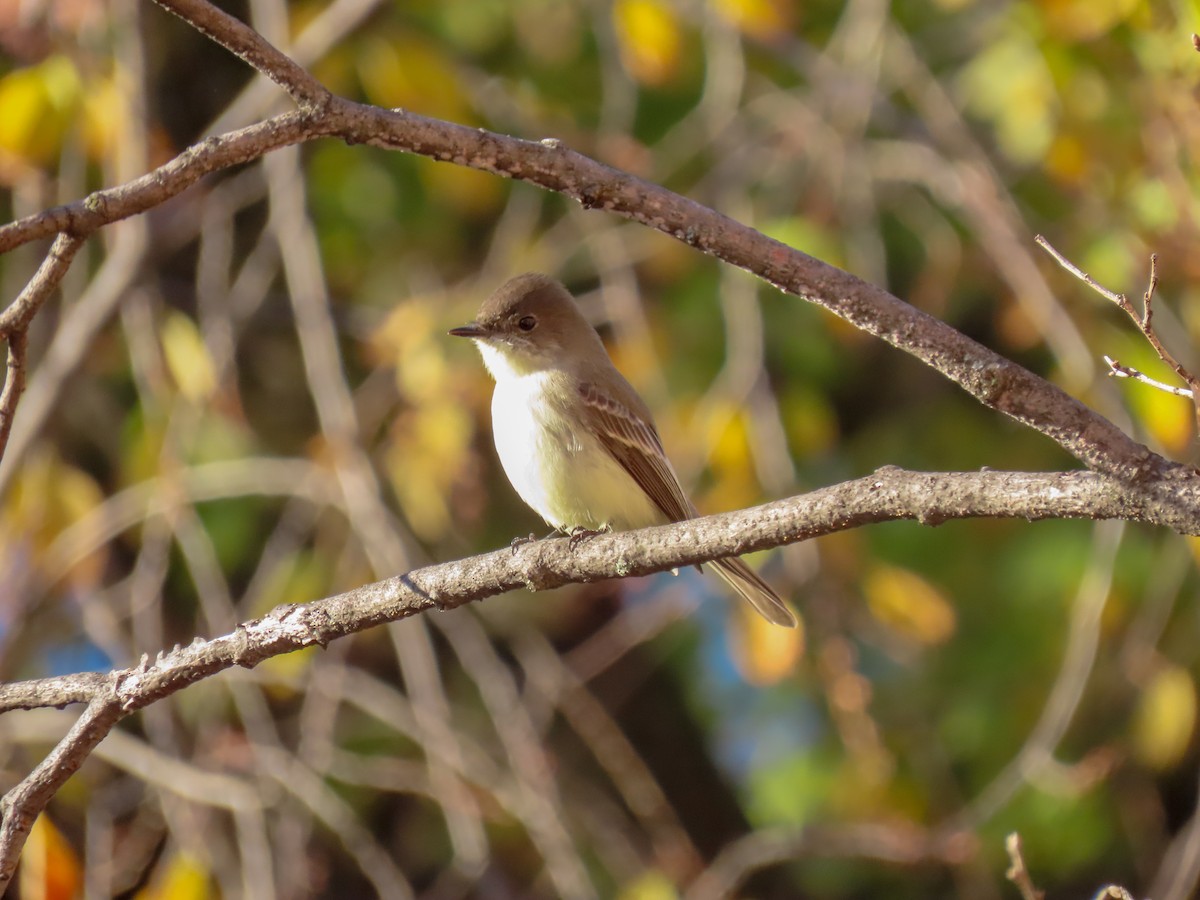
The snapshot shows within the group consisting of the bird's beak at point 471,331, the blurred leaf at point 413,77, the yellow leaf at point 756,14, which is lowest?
the bird's beak at point 471,331

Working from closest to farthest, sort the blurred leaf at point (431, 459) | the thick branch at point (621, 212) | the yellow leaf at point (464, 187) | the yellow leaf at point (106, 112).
→ the thick branch at point (621, 212) → the yellow leaf at point (106, 112) → the blurred leaf at point (431, 459) → the yellow leaf at point (464, 187)

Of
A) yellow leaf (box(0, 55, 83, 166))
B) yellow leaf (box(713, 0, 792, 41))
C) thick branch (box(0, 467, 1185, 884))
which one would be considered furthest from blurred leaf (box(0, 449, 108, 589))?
thick branch (box(0, 467, 1185, 884))

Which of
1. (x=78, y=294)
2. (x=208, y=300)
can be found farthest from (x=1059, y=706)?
(x=78, y=294)

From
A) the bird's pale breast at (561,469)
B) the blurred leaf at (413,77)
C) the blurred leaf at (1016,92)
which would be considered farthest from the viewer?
the blurred leaf at (1016,92)

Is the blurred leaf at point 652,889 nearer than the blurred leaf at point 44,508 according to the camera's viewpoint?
Yes

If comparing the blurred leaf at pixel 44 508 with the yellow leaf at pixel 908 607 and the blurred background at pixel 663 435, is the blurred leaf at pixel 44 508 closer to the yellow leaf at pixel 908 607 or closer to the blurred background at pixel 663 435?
the blurred background at pixel 663 435

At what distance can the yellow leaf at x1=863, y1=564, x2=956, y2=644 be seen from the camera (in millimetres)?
5191

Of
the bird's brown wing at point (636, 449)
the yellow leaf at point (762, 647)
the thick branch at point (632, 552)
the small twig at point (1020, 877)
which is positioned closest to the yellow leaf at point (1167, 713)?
the yellow leaf at point (762, 647)

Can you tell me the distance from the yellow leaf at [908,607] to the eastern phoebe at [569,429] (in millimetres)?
969

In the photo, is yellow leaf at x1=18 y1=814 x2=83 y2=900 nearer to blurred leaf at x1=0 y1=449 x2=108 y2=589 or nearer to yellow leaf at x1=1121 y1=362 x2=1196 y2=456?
blurred leaf at x1=0 y1=449 x2=108 y2=589

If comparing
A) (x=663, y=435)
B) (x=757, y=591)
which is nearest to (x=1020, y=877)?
(x=757, y=591)

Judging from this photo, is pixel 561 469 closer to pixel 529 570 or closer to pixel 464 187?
pixel 529 570

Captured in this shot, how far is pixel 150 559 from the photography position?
5473mm

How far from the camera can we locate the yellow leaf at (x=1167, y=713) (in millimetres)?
5344
